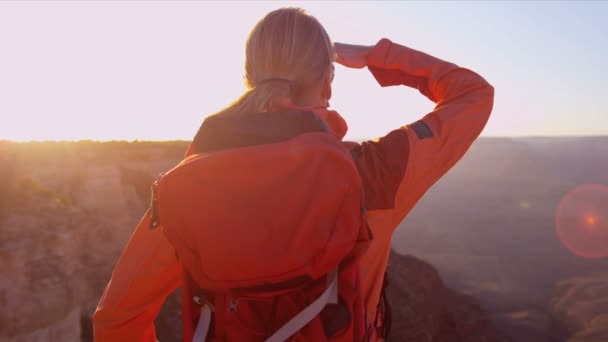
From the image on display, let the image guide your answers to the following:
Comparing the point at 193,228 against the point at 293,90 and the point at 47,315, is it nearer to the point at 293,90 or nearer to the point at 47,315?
the point at 293,90

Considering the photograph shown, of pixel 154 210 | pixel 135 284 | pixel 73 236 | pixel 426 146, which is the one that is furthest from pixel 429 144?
pixel 73 236

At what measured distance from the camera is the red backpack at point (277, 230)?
1589 mm

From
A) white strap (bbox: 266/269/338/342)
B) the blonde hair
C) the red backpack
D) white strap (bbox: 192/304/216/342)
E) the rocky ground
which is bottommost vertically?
the rocky ground

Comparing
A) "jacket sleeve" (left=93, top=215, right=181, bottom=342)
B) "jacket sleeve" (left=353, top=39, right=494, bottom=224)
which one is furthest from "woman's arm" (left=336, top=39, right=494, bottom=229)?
"jacket sleeve" (left=93, top=215, right=181, bottom=342)

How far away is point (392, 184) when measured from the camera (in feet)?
5.98

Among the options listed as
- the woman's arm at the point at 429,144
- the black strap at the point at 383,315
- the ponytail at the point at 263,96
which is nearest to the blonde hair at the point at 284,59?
the ponytail at the point at 263,96

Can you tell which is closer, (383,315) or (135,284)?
(135,284)

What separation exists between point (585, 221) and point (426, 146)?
128m

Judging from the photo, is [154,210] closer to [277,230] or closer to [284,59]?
[277,230]

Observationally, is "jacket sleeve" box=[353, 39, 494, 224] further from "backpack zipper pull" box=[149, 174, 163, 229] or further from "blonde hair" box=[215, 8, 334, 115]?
"backpack zipper pull" box=[149, 174, 163, 229]

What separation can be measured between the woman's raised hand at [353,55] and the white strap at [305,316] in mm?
1308

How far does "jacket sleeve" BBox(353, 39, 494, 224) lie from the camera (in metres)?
1.82

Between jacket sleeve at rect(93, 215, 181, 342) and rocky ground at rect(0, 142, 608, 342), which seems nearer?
jacket sleeve at rect(93, 215, 181, 342)

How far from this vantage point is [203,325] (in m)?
1.83
